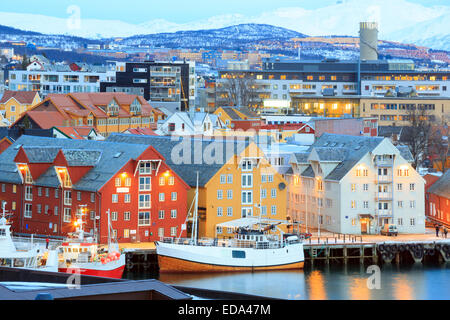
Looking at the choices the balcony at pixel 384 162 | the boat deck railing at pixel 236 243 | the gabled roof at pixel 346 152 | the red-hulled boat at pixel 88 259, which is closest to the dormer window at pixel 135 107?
the gabled roof at pixel 346 152

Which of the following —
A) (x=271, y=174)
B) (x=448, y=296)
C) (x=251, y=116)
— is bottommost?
(x=448, y=296)

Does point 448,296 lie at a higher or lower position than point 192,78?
lower

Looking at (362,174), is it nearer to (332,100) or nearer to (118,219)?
(118,219)

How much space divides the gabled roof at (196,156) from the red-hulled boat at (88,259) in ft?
40.8

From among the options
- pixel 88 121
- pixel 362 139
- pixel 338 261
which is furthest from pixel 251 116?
pixel 338 261

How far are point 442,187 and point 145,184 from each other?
26.1 m

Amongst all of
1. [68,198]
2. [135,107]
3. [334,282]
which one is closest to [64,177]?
[68,198]

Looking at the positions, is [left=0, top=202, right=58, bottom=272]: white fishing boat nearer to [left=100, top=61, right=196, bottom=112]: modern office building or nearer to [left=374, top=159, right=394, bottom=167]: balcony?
[left=374, top=159, right=394, bottom=167]: balcony

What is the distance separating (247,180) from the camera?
214 ft

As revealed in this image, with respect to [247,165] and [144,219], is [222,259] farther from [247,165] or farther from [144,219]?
[247,165]

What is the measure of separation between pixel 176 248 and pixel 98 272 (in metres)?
6.44

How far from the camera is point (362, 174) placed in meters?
68.5

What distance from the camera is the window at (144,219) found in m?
60.7

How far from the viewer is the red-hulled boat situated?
51.1 metres
